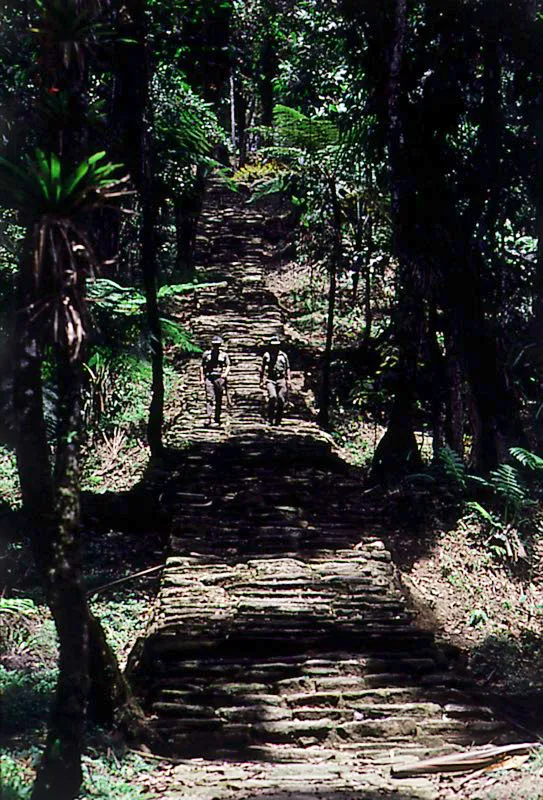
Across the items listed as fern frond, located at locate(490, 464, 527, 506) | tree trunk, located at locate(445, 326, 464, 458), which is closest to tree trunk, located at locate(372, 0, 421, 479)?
tree trunk, located at locate(445, 326, 464, 458)

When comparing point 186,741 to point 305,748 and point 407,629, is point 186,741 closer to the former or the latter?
point 305,748

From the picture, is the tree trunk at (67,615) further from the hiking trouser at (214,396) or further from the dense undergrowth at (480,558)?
the hiking trouser at (214,396)

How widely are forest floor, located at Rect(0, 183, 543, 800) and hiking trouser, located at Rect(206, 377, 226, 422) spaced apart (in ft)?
5.02

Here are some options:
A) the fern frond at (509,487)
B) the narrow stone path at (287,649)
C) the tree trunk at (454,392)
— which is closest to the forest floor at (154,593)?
the narrow stone path at (287,649)

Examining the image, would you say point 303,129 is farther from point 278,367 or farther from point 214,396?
point 214,396


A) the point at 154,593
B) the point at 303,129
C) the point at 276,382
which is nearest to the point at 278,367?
the point at 276,382

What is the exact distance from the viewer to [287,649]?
9594 millimetres

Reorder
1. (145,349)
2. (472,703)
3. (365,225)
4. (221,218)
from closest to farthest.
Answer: (472,703) → (145,349) → (365,225) → (221,218)

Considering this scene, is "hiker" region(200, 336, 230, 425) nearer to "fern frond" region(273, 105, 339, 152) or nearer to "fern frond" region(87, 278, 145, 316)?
"fern frond" region(87, 278, 145, 316)

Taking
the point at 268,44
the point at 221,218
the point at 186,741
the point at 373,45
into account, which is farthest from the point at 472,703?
the point at 268,44

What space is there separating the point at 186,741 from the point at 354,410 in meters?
13.3

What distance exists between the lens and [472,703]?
887 centimetres

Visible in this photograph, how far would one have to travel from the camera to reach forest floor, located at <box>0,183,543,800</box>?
23.3 feet

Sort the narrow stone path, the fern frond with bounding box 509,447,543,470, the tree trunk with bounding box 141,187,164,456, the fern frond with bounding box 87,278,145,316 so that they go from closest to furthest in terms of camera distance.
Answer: the narrow stone path < the fern frond with bounding box 87,278,145,316 < the fern frond with bounding box 509,447,543,470 < the tree trunk with bounding box 141,187,164,456
